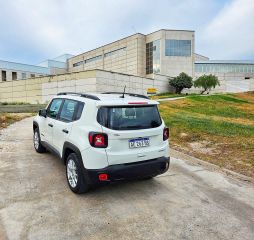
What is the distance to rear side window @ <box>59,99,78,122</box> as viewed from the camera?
4.87 metres

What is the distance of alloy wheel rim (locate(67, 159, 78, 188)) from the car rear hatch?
83 cm

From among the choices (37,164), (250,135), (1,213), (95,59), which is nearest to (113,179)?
(1,213)

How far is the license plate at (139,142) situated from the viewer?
14.0 feet

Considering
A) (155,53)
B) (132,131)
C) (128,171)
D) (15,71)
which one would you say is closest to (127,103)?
(132,131)

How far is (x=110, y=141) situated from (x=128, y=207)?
3.66 feet

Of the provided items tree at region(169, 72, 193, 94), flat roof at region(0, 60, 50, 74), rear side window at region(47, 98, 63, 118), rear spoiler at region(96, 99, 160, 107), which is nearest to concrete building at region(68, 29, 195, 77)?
tree at region(169, 72, 193, 94)

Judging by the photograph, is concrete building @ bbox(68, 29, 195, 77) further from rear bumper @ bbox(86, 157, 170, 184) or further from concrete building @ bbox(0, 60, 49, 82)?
rear bumper @ bbox(86, 157, 170, 184)

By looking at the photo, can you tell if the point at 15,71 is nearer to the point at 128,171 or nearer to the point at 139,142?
the point at 139,142

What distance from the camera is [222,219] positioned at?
12.5ft

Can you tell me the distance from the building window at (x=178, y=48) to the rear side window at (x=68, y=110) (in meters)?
57.3

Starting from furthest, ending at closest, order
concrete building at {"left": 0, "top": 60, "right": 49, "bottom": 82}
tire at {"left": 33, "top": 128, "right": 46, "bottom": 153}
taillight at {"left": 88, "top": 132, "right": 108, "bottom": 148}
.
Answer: concrete building at {"left": 0, "top": 60, "right": 49, "bottom": 82} < tire at {"left": 33, "top": 128, "right": 46, "bottom": 153} < taillight at {"left": 88, "top": 132, "right": 108, "bottom": 148}

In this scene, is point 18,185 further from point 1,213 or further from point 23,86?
point 23,86

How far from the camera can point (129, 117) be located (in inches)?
172

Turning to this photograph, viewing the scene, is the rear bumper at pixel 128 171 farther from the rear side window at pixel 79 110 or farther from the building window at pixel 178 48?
the building window at pixel 178 48
